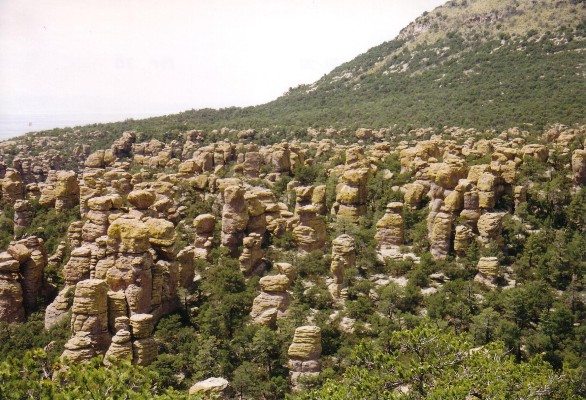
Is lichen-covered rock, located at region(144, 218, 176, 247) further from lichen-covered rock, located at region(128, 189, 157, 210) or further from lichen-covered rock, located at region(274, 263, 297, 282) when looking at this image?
lichen-covered rock, located at region(274, 263, 297, 282)

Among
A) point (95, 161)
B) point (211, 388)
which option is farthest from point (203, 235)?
point (95, 161)

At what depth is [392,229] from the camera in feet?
107

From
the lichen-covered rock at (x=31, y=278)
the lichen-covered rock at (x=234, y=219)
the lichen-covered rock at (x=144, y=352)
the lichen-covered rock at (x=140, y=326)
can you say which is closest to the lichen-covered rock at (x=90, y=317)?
the lichen-covered rock at (x=140, y=326)

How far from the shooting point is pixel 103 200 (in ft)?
96.9

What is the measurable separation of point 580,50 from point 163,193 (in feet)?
296

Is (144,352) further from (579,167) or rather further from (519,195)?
(579,167)

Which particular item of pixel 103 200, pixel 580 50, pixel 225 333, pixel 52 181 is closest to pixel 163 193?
pixel 103 200

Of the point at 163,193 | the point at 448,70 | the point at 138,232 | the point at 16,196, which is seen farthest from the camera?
the point at 448,70

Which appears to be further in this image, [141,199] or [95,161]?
[95,161]

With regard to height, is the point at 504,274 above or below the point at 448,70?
below

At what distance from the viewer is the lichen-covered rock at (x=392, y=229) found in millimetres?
32656

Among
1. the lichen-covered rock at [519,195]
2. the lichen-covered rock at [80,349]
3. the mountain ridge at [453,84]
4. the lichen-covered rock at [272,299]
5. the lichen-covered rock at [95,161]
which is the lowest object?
the lichen-covered rock at [272,299]

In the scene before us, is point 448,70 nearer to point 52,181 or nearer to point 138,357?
point 52,181

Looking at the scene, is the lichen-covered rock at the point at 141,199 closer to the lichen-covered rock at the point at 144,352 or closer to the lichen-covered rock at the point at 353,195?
the lichen-covered rock at the point at 144,352
